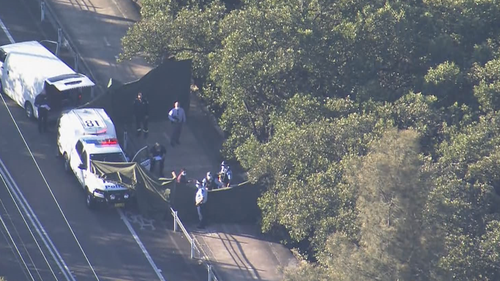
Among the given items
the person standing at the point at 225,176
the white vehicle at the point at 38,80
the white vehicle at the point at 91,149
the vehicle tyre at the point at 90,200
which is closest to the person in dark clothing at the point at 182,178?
the person standing at the point at 225,176

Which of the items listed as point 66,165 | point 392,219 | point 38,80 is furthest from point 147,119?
point 392,219

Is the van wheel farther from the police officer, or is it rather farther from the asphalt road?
the police officer

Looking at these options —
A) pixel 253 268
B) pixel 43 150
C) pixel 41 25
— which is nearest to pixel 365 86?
pixel 253 268

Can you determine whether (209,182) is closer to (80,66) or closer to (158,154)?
(158,154)

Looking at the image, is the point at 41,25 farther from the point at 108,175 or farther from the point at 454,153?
the point at 454,153

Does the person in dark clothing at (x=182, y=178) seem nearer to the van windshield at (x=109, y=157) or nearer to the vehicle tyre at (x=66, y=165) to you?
the van windshield at (x=109, y=157)
